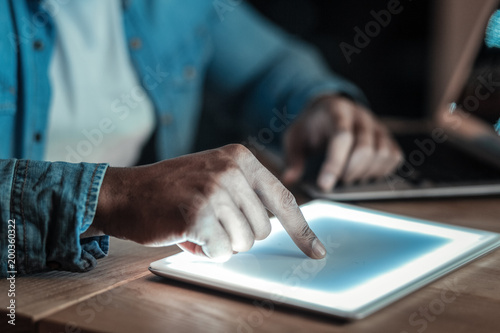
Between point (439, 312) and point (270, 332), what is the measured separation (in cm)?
16

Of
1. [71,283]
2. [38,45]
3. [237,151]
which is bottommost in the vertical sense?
[71,283]

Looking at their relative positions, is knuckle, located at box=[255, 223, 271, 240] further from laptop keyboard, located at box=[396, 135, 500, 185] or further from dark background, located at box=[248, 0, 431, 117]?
dark background, located at box=[248, 0, 431, 117]

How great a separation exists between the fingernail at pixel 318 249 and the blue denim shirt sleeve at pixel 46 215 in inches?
9.5

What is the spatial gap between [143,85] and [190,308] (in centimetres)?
90

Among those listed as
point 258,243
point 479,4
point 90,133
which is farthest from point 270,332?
point 479,4

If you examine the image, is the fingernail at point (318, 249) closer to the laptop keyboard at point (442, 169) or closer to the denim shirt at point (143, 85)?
the denim shirt at point (143, 85)

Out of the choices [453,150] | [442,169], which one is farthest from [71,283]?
[453,150]

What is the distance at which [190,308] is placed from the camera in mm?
537

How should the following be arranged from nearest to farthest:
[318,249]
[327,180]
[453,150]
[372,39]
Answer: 1. [318,249]
2. [327,180]
3. [453,150]
4. [372,39]

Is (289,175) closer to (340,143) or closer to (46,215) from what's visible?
(340,143)

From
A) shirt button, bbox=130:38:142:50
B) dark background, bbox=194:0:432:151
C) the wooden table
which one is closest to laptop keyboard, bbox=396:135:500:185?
the wooden table

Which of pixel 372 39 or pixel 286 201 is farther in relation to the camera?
pixel 372 39

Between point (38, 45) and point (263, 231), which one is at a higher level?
point (38, 45)

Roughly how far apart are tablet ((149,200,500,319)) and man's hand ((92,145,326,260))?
0.02 m
